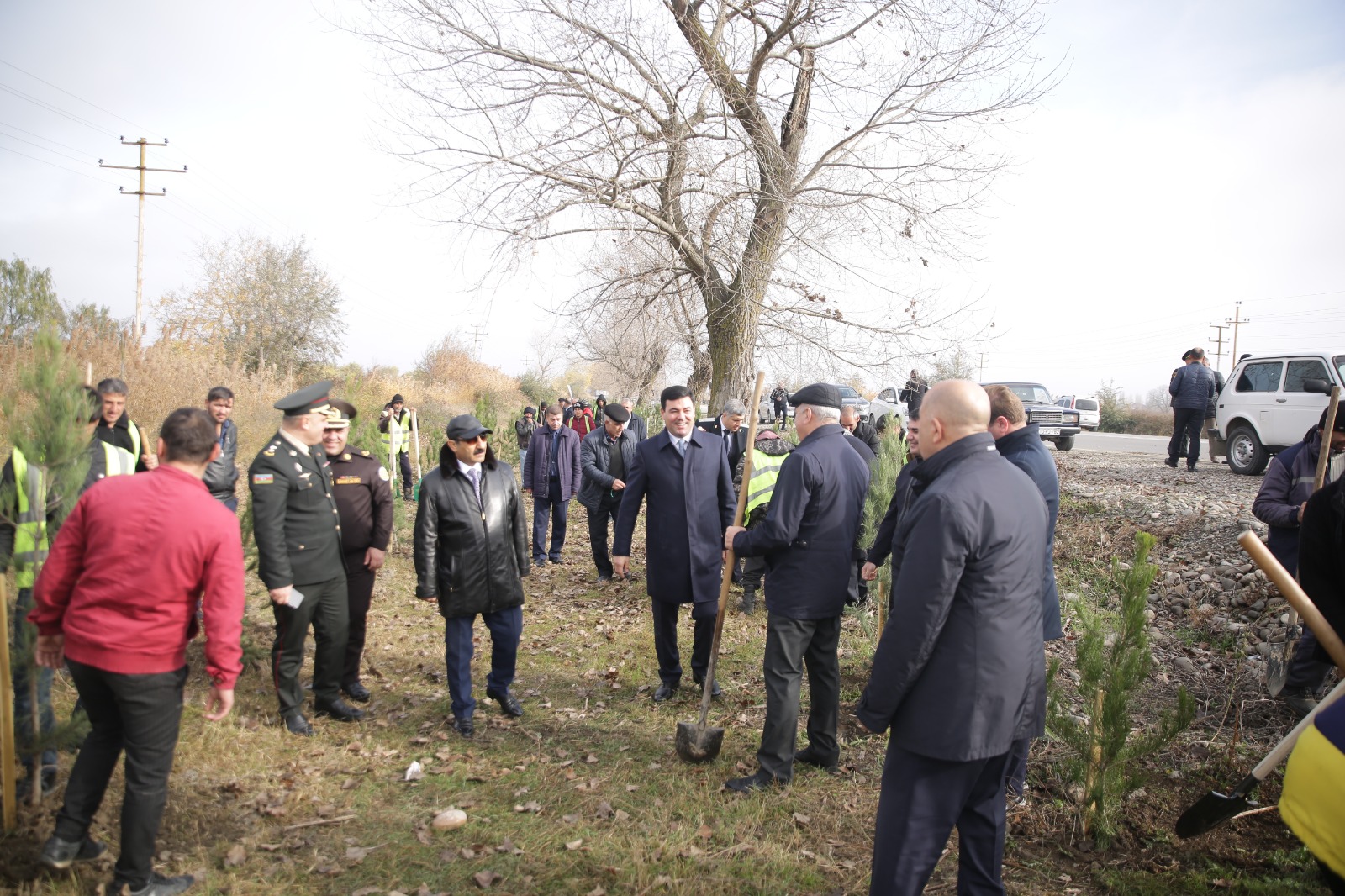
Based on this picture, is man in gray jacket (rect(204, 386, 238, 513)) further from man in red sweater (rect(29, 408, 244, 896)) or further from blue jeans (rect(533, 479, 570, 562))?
blue jeans (rect(533, 479, 570, 562))

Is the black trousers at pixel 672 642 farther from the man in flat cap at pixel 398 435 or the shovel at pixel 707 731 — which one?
the man in flat cap at pixel 398 435

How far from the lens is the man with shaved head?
2406 millimetres

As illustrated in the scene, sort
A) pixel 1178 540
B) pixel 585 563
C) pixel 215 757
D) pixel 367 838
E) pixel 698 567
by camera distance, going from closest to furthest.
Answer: pixel 367 838
pixel 215 757
pixel 698 567
pixel 1178 540
pixel 585 563

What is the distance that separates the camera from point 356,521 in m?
5.08

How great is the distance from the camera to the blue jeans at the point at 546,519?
977 cm

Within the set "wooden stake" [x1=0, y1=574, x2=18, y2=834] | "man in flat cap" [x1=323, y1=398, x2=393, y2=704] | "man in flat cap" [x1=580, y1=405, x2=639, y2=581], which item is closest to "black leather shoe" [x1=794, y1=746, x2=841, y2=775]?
"man in flat cap" [x1=323, y1=398, x2=393, y2=704]

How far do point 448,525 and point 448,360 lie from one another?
34955mm

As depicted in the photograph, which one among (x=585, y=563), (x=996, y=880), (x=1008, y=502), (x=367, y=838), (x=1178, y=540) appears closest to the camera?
(x=1008, y=502)

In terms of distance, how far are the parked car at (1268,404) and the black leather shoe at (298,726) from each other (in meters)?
12.7

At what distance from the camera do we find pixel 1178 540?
804 centimetres

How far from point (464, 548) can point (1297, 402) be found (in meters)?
12.1

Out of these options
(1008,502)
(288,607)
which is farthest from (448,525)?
(1008,502)

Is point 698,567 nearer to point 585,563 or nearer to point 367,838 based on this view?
point 367,838

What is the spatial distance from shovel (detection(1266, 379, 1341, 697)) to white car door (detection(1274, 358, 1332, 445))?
7.01 metres
